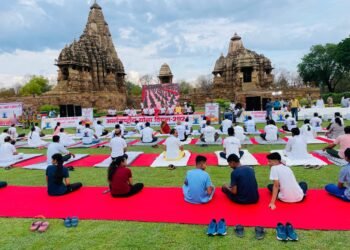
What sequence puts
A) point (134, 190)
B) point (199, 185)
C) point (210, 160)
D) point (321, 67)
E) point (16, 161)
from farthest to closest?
point (321, 67), point (16, 161), point (210, 160), point (134, 190), point (199, 185)

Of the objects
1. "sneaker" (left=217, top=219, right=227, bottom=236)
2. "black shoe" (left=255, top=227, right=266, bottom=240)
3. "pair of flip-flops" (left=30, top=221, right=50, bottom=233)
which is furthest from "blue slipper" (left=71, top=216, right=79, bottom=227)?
"black shoe" (left=255, top=227, right=266, bottom=240)

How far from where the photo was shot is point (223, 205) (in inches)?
224

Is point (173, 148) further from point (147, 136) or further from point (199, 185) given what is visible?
point (147, 136)

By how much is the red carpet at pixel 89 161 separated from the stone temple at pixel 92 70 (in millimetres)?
31330

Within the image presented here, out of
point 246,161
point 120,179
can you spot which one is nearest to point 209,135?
point 246,161

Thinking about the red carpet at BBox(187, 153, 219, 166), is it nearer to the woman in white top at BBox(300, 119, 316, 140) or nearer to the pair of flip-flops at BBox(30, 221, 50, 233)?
the woman in white top at BBox(300, 119, 316, 140)

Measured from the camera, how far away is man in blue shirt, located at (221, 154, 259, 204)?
545 centimetres

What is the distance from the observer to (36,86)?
6962 centimetres

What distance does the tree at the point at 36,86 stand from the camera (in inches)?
2719

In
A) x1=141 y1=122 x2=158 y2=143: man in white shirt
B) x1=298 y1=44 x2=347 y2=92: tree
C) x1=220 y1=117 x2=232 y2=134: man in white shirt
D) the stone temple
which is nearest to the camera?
x1=141 y1=122 x2=158 y2=143: man in white shirt

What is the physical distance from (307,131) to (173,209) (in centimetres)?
919

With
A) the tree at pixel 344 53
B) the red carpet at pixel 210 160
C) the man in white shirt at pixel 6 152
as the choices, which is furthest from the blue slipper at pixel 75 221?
the tree at pixel 344 53

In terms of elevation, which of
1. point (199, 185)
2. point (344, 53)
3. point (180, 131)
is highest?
point (344, 53)

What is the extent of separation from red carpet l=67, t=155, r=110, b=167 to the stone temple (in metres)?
31.3
